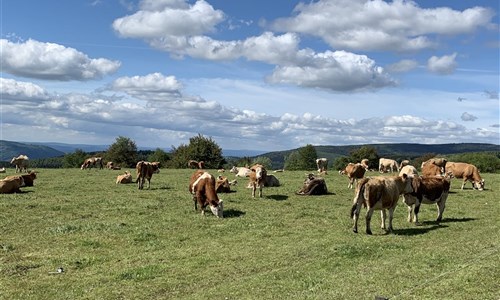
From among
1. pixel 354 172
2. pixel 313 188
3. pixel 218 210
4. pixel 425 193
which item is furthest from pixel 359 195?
pixel 354 172

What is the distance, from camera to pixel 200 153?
90938 mm

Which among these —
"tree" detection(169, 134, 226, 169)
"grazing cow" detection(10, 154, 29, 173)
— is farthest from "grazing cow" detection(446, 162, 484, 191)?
"tree" detection(169, 134, 226, 169)

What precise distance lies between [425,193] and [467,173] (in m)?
15.7

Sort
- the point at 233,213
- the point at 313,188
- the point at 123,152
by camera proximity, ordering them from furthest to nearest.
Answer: the point at 123,152 → the point at 313,188 → the point at 233,213

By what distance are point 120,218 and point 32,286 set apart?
9.34m

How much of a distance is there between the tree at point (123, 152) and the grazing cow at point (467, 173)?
247 feet

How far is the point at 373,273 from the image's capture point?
481 inches

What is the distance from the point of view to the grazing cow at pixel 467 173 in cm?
3391

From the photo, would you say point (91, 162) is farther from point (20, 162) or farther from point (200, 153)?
point (200, 153)

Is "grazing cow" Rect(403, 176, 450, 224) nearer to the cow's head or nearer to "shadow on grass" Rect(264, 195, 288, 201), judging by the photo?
the cow's head

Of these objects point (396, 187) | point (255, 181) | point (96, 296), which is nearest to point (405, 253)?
point (396, 187)

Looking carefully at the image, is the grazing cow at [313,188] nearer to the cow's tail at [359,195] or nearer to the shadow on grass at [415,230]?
the shadow on grass at [415,230]

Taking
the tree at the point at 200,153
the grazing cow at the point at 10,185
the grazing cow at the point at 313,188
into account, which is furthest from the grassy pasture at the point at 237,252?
the tree at the point at 200,153

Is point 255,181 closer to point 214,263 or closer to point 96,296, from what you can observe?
point 214,263
